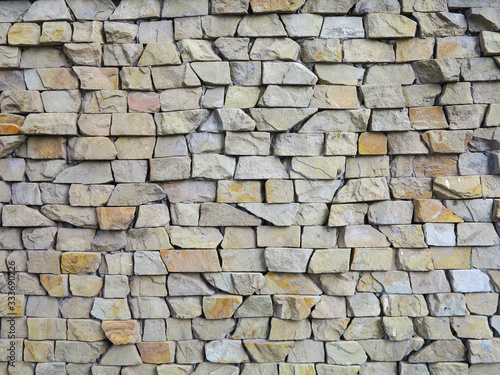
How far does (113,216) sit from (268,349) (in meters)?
1.23

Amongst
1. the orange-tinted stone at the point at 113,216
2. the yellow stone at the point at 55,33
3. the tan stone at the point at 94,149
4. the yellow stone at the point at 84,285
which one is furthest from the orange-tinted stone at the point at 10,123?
the yellow stone at the point at 84,285

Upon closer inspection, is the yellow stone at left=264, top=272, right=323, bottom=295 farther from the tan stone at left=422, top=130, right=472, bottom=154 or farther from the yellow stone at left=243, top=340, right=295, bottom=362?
the tan stone at left=422, top=130, right=472, bottom=154

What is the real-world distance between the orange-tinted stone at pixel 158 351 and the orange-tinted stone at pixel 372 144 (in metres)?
1.65

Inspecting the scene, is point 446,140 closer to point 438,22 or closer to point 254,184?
point 438,22

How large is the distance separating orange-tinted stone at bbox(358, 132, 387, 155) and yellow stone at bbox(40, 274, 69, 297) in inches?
77.1

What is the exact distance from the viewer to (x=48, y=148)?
7.09 feet

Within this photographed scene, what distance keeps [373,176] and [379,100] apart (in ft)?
1.48

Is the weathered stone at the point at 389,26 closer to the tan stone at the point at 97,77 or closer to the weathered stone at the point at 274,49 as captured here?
the weathered stone at the point at 274,49

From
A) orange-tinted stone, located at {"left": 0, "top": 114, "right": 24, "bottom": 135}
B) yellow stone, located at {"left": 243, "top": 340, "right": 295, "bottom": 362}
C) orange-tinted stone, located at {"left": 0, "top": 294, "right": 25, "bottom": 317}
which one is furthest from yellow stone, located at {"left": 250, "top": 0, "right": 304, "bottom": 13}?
orange-tinted stone, located at {"left": 0, "top": 294, "right": 25, "bottom": 317}

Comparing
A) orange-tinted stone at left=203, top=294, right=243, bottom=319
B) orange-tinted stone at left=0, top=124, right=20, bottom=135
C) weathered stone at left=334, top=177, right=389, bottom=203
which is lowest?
orange-tinted stone at left=203, top=294, right=243, bottom=319

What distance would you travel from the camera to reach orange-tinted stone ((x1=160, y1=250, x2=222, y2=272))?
6.99ft

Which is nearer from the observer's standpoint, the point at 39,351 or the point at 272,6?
the point at 272,6

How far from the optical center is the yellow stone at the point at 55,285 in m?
2.17

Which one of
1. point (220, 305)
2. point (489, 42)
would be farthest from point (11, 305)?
point (489, 42)
